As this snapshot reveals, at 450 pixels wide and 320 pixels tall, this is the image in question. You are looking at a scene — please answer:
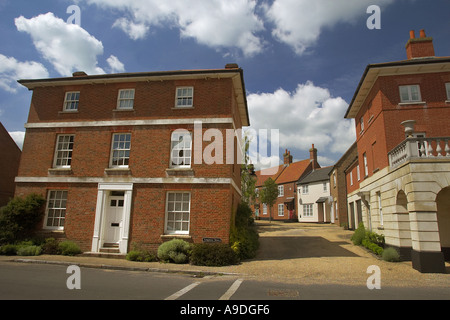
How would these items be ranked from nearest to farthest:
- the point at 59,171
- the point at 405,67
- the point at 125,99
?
1. the point at 405,67
2. the point at 59,171
3. the point at 125,99

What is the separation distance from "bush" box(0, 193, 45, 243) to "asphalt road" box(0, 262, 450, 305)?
505 cm

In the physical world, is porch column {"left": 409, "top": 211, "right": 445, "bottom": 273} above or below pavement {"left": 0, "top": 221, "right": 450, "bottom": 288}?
above

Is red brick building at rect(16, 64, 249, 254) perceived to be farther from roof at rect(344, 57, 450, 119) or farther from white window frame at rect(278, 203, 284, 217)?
white window frame at rect(278, 203, 284, 217)

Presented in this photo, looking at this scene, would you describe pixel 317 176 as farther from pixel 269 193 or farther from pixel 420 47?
pixel 420 47

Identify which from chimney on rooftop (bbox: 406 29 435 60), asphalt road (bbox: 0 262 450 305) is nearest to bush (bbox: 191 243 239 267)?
asphalt road (bbox: 0 262 450 305)

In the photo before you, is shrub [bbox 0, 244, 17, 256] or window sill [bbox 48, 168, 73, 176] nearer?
shrub [bbox 0, 244, 17, 256]

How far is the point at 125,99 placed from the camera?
15.3m

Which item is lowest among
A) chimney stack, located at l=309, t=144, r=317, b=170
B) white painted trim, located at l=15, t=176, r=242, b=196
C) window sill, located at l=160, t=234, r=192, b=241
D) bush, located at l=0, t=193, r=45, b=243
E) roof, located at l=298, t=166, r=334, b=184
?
window sill, located at l=160, t=234, r=192, b=241

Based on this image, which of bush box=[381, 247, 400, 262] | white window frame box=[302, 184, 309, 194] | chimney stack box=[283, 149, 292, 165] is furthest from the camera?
chimney stack box=[283, 149, 292, 165]

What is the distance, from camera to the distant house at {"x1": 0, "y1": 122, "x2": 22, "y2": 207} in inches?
816

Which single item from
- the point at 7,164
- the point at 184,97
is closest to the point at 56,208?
the point at 184,97

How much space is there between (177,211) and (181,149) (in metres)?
3.09

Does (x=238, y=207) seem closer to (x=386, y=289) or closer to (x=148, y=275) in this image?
(x=148, y=275)
